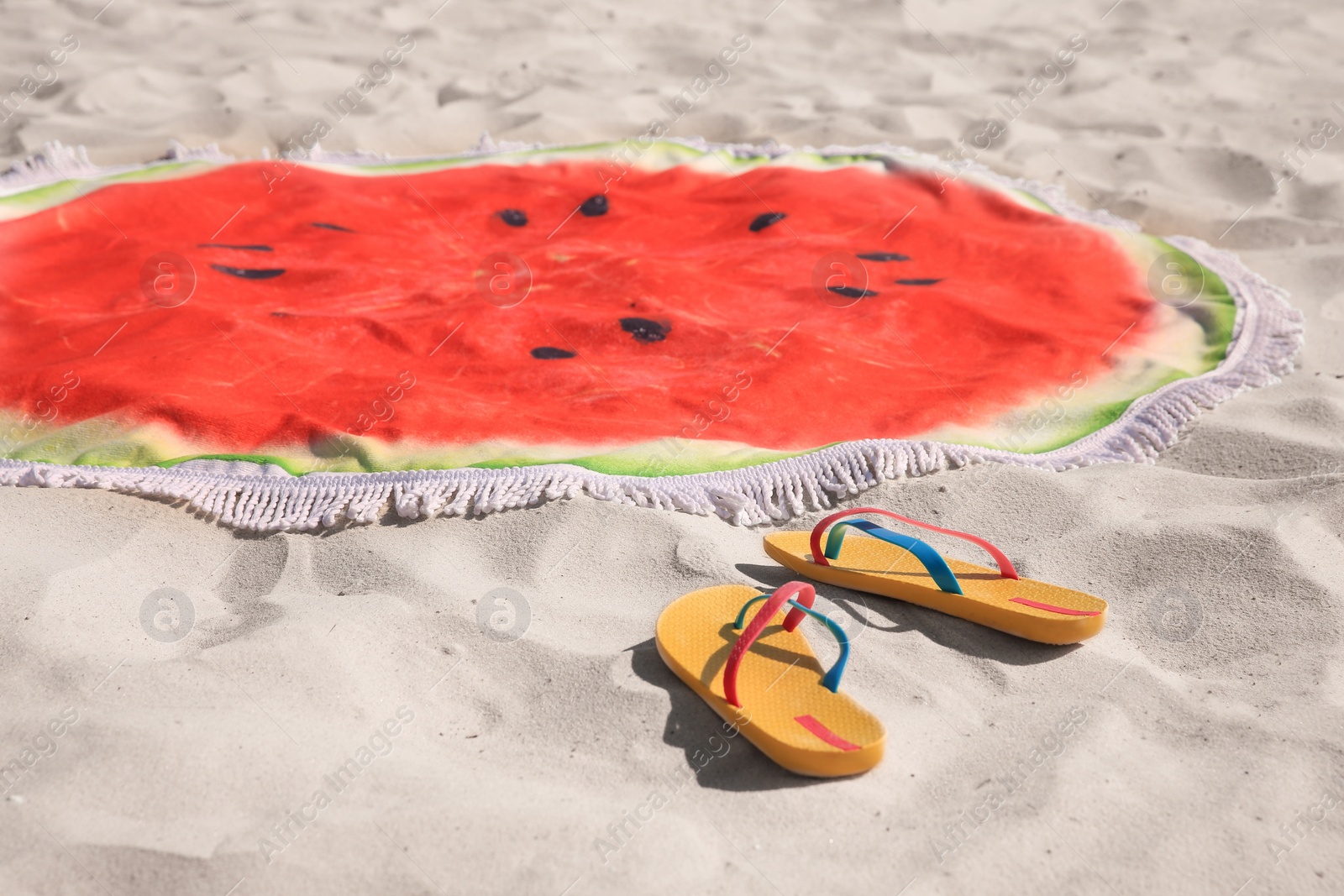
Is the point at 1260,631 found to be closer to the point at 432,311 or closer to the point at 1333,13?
the point at 432,311

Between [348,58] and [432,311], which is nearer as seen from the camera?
[432,311]

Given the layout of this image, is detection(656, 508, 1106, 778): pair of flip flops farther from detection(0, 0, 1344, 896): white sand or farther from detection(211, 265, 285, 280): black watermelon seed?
detection(211, 265, 285, 280): black watermelon seed

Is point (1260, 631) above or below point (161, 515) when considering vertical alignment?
above

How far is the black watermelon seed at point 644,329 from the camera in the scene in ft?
8.30

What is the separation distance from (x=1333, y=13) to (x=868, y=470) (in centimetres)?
424

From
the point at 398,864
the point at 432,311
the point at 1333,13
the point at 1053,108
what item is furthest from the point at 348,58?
the point at 1333,13

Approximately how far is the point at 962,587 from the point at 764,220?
161 cm

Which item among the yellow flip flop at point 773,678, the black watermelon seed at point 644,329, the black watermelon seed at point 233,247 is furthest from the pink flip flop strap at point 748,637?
the black watermelon seed at point 233,247

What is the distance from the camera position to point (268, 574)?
1841mm

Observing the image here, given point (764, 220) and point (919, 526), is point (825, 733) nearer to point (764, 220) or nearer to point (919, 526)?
point (919, 526)

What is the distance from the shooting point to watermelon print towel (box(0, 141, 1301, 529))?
2104 millimetres

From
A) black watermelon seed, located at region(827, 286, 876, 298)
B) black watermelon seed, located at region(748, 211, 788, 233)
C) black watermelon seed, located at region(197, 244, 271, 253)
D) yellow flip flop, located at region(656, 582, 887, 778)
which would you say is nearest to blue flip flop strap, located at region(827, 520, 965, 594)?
yellow flip flop, located at region(656, 582, 887, 778)

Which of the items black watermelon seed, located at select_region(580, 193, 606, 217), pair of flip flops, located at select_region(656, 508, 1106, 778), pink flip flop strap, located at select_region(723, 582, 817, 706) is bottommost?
black watermelon seed, located at select_region(580, 193, 606, 217)

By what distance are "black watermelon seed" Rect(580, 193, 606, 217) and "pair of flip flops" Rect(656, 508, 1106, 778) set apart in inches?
60.0
